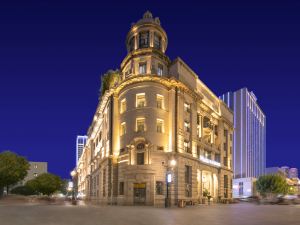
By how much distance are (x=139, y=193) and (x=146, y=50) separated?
2195cm

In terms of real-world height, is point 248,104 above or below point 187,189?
above

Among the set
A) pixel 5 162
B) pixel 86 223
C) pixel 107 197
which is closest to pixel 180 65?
pixel 107 197

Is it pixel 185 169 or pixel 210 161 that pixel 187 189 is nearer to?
pixel 185 169

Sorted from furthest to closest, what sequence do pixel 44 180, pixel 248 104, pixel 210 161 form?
pixel 248 104
pixel 44 180
pixel 210 161

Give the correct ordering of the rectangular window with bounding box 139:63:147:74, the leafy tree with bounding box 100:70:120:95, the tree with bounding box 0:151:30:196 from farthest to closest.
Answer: the tree with bounding box 0:151:30:196 < the leafy tree with bounding box 100:70:120:95 < the rectangular window with bounding box 139:63:147:74

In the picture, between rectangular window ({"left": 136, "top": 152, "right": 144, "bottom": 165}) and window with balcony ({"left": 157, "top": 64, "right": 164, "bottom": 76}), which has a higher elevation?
window with balcony ({"left": 157, "top": 64, "right": 164, "bottom": 76})

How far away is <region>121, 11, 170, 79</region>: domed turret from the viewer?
51.7m

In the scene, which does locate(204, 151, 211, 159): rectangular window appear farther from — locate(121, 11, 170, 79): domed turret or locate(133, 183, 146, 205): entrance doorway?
locate(133, 183, 146, 205): entrance doorway

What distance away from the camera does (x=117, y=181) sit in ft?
166

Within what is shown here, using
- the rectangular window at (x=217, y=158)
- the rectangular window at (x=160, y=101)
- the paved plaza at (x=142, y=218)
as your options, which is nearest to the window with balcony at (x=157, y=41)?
the rectangular window at (x=160, y=101)

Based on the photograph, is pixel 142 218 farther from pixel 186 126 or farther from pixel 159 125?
pixel 186 126

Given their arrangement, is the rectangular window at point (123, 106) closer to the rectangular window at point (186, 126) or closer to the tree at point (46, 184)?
the rectangular window at point (186, 126)

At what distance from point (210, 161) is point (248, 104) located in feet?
352

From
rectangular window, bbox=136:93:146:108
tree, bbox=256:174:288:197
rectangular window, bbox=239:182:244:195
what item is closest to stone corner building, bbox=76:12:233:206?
rectangular window, bbox=136:93:146:108
